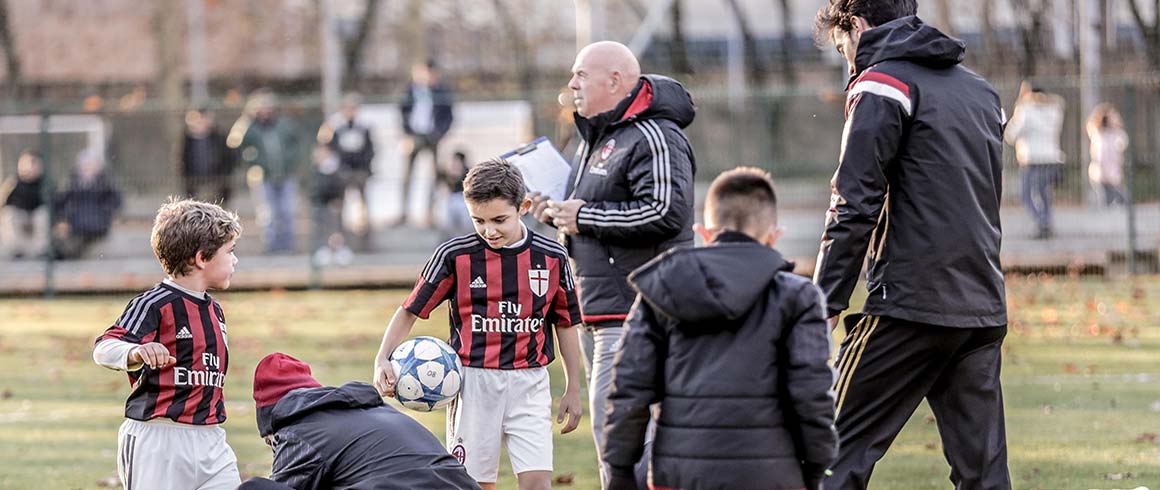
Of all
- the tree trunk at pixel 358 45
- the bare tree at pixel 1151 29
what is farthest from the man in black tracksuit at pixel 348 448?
the tree trunk at pixel 358 45

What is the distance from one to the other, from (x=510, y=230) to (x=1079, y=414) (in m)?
4.78

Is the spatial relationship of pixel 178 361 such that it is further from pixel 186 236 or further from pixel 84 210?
pixel 84 210

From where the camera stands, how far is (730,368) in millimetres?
4602

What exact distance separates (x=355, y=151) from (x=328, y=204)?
2.46ft

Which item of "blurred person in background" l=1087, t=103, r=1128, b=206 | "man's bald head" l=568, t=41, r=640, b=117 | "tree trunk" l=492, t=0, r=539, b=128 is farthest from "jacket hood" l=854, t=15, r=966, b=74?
"tree trunk" l=492, t=0, r=539, b=128

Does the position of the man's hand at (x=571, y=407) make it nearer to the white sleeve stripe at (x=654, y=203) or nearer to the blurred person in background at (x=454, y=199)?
the white sleeve stripe at (x=654, y=203)

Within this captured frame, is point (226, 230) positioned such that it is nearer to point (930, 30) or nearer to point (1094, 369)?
point (930, 30)

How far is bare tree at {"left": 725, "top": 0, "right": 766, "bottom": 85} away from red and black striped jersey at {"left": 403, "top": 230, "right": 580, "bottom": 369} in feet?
99.3

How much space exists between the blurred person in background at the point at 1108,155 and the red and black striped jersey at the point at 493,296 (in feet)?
47.7

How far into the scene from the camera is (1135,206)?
19.4 m

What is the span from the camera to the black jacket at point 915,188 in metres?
5.68

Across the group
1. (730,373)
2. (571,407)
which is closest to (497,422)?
(571,407)

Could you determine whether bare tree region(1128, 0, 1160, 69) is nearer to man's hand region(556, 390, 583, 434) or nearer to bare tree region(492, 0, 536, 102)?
bare tree region(492, 0, 536, 102)

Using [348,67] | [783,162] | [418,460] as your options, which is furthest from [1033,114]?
[348,67]
